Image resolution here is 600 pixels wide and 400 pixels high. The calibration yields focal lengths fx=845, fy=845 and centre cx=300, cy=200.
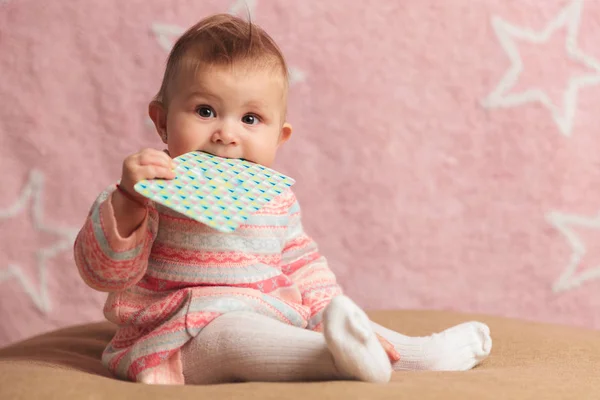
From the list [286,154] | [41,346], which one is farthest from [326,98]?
[41,346]

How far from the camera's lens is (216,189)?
3.68 feet

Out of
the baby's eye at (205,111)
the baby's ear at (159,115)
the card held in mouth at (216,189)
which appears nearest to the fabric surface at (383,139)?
the baby's ear at (159,115)

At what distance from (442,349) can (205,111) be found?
53 cm

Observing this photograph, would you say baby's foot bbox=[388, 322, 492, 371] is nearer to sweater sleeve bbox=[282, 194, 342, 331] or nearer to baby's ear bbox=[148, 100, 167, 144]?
sweater sleeve bbox=[282, 194, 342, 331]

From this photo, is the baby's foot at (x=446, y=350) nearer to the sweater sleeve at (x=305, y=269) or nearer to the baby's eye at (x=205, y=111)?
the sweater sleeve at (x=305, y=269)

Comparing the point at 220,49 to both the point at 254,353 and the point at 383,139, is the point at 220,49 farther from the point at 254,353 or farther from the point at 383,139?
the point at 383,139

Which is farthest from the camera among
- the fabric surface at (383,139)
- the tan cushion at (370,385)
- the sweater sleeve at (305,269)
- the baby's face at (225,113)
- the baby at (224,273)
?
the fabric surface at (383,139)

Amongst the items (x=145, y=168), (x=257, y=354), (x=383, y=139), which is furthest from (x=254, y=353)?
(x=383, y=139)

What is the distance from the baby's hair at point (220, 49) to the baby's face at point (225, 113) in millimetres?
17

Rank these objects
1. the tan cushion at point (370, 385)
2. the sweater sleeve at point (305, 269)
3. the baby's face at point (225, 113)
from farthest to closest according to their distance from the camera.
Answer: the sweater sleeve at point (305, 269) → the baby's face at point (225, 113) → the tan cushion at point (370, 385)

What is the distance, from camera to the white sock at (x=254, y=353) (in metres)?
1.05

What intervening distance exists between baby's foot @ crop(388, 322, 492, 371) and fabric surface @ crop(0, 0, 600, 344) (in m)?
0.75

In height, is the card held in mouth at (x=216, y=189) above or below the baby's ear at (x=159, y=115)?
below

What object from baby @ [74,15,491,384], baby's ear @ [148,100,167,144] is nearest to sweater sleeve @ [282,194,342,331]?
baby @ [74,15,491,384]
